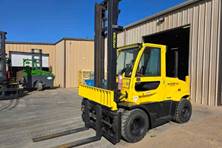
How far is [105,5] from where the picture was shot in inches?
208

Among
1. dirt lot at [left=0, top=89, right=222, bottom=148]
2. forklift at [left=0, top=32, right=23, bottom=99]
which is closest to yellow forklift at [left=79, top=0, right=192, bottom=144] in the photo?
dirt lot at [left=0, top=89, right=222, bottom=148]

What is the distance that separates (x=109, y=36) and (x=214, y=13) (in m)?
5.87

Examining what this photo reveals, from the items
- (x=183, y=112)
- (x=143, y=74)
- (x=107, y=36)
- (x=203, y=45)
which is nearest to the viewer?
(x=107, y=36)

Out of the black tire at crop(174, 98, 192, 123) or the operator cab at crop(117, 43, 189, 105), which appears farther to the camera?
the black tire at crop(174, 98, 192, 123)

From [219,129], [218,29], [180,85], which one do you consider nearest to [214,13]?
[218,29]

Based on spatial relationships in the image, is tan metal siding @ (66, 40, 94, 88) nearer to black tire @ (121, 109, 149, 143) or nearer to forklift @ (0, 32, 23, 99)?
forklift @ (0, 32, 23, 99)

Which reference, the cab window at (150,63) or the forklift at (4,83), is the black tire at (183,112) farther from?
the forklift at (4,83)

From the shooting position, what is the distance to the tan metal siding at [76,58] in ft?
62.4

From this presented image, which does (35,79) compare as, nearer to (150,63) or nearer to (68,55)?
(68,55)

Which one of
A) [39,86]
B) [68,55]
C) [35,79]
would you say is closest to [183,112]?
[39,86]

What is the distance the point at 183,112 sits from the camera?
6.29 m

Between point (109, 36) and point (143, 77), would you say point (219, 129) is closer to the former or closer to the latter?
point (143, 77)

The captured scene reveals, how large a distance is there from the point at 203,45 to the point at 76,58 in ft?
42.0

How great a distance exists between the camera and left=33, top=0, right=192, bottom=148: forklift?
4688 mm
